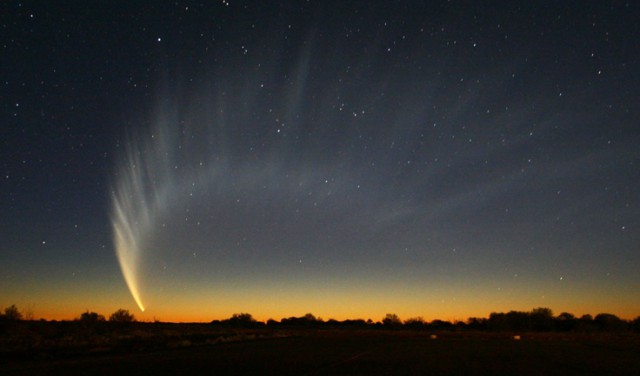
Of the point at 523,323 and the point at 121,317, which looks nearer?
the point at 121,317

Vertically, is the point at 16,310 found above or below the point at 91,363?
above

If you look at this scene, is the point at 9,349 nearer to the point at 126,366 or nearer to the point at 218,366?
the point at 126,366

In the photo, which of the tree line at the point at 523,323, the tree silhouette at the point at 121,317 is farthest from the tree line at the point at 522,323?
the tree silhouette at the point at 121,317

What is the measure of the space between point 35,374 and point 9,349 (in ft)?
50.1

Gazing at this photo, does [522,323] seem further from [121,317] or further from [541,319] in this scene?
[121,317]

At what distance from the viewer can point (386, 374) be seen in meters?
19.9

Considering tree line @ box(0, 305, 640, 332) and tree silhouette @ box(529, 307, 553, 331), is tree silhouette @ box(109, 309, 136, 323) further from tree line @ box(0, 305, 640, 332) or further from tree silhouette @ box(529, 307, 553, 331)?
tree silhouette @ box(529, 307, 553, 331)

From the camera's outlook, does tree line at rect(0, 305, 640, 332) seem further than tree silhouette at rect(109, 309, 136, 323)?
Yes

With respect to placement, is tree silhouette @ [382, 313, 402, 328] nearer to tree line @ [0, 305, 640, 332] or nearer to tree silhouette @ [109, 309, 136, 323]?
tree line @ [0, 305, 640, 332]

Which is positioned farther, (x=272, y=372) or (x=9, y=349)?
(x=9, y=349)

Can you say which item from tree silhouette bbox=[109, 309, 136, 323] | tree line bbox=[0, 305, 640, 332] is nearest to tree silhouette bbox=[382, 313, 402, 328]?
tree line bbox=[0, 305, 640, 332]

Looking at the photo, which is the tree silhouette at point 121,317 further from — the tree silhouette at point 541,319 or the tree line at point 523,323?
the tree silhouette at point 541,319

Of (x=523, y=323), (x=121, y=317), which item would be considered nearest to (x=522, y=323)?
(x=523, y=323)

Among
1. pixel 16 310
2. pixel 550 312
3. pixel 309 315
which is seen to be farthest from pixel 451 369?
pixel 309 315
